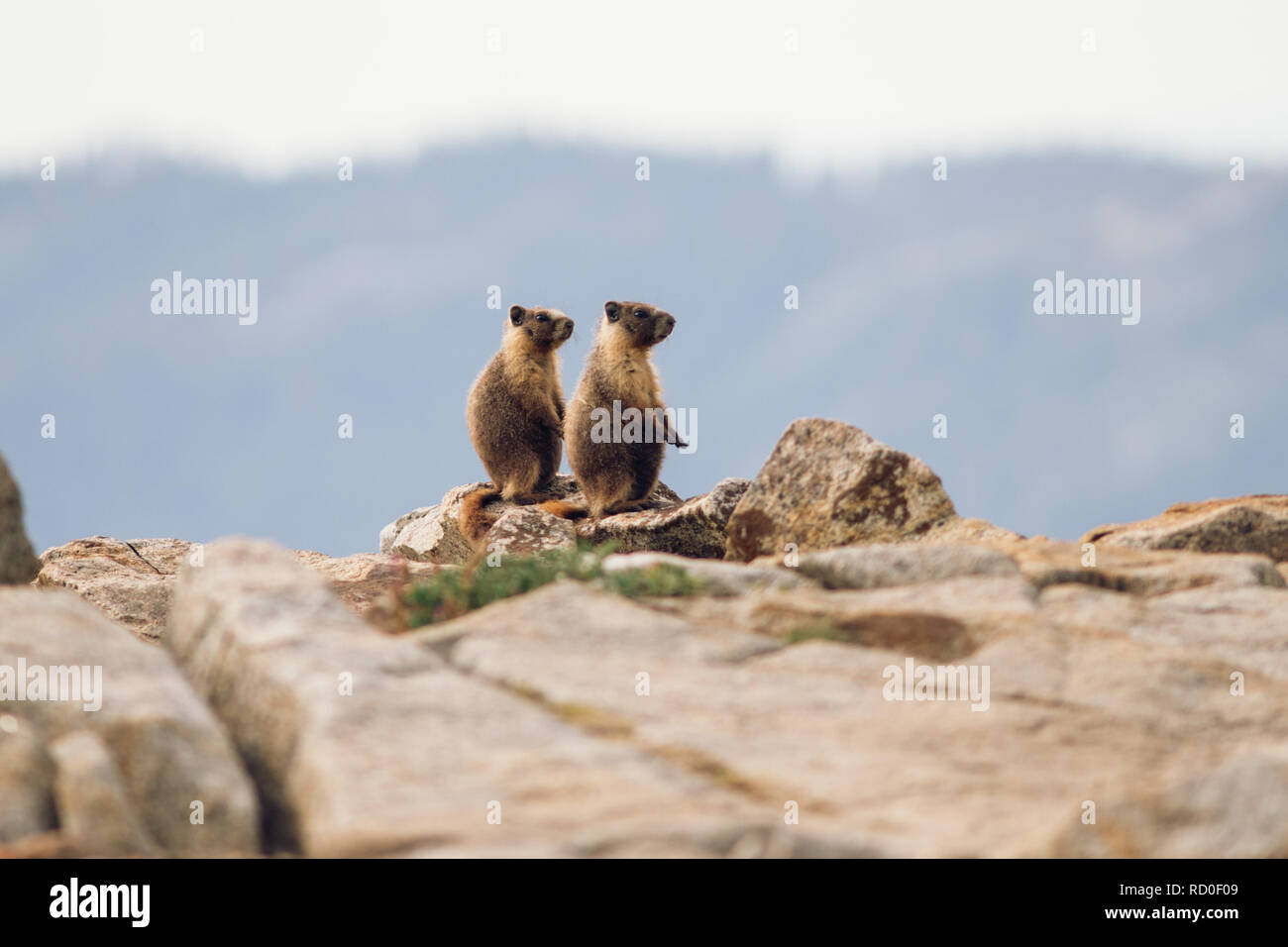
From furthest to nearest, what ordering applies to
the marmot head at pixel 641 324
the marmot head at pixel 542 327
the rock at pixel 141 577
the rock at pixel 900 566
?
the marmot head at pixel 542 327
the marmot head at pixel 641 324
the rock at pixel 141 577
the rock at pixel 900 566

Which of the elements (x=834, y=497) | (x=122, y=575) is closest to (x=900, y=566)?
(x=834, y=497)

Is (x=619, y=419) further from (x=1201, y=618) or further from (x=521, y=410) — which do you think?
(x=1201, y=618)

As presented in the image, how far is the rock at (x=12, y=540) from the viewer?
8641mm

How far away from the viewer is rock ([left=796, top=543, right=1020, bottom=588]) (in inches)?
347

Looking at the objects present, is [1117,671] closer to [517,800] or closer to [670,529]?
[517,800]

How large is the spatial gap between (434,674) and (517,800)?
1467 millimetres

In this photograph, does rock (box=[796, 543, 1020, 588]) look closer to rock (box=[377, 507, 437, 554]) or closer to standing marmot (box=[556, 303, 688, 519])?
standing marmot (box=[556, 303, 688, 519])

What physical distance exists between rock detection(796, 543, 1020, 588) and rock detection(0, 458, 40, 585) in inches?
214

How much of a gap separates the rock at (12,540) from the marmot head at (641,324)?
861 cm

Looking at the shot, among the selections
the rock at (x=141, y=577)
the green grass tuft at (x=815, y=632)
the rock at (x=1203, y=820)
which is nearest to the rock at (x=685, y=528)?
the rock at (x=141, y=577)

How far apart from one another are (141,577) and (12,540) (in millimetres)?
7544

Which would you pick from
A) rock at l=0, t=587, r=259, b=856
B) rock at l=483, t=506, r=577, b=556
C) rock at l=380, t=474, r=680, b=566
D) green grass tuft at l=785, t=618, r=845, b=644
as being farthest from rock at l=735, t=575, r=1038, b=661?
rock at l=380, t=474, r=680, b=566

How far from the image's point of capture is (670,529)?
14.7 meters

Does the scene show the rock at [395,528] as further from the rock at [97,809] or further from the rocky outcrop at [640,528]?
the rock at [97,809]
